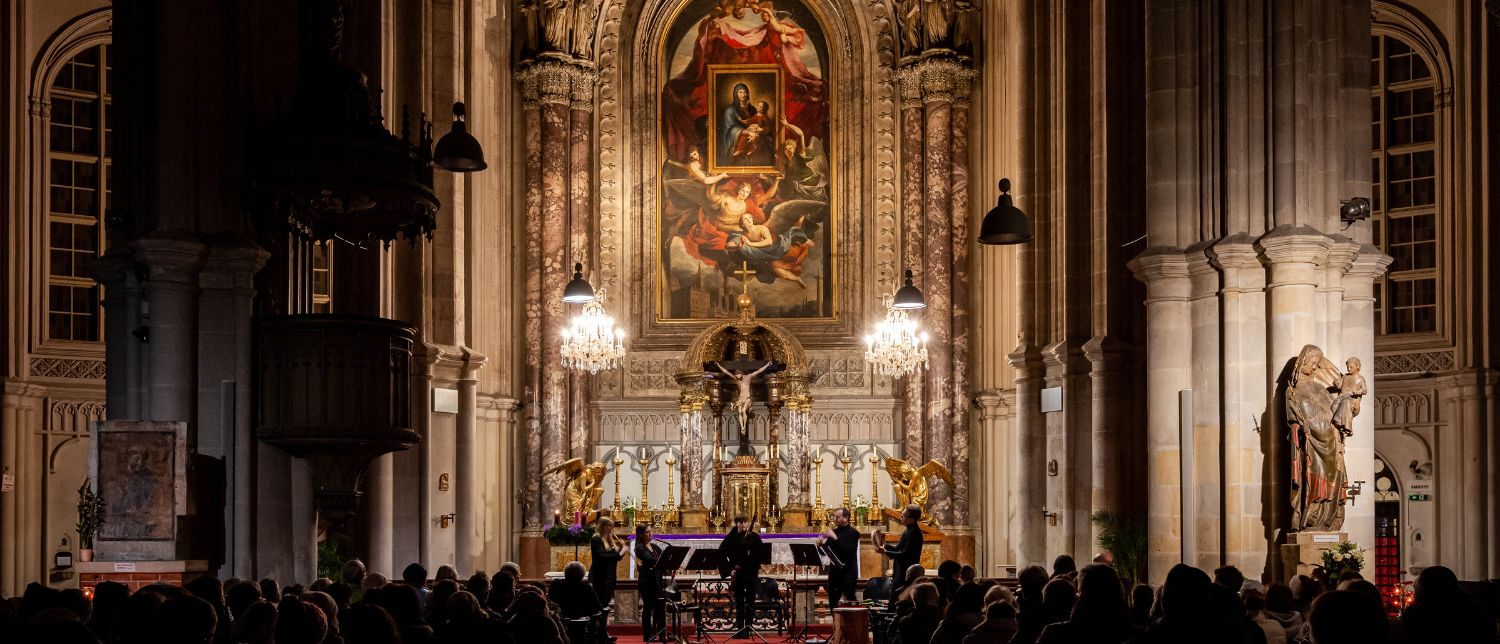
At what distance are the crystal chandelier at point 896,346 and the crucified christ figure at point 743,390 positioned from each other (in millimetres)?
1970

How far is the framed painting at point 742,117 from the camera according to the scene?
36.1 meters

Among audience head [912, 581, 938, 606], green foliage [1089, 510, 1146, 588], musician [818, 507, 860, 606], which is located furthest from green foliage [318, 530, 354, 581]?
green foliage [1089, 510, 1146, 588]

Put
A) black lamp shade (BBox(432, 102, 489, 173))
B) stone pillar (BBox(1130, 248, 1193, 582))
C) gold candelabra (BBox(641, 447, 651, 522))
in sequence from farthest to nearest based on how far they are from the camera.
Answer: gold candelabra (BBox(641, 447, 651, 522)) < stone pillar (BBox(1130, 248, 1193, 582)) < black lamp shade (BBox(432, 102, 489, 173))

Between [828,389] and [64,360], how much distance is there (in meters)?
13.9

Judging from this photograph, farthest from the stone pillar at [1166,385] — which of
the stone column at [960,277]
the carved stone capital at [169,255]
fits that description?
the stone column at [960,277]

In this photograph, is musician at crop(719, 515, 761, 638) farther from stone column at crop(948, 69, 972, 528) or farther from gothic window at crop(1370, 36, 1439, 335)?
gothic window at crop(1370, 36, 1439, 335)

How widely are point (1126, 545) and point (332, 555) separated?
8906mm

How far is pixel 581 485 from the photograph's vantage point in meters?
32.6

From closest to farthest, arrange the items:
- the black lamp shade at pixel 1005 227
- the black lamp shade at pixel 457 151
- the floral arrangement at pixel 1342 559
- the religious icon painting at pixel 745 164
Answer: the floral arrangement at pixel 1342 559
the black lamp shade at pixel 457 151
the black lamp shade at pixel 1005 227
the religious icon painting at pixel 745 164

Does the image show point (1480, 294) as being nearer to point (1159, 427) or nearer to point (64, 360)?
point (1159, 427)

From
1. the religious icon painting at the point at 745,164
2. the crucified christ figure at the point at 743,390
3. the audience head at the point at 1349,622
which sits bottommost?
the audience head at the point at 1349,622

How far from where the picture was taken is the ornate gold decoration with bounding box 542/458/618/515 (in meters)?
32.4

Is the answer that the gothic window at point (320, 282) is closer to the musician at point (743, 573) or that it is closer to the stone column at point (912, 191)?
the musician at point (743, 573)

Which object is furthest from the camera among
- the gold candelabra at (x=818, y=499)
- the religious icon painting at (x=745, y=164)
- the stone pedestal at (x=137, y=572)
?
the religious icon painting at (x=745, y=164)
